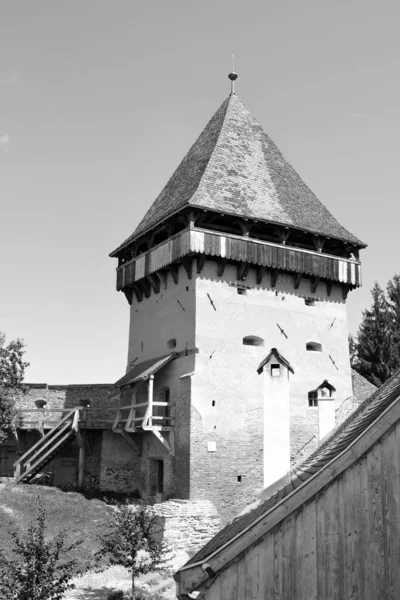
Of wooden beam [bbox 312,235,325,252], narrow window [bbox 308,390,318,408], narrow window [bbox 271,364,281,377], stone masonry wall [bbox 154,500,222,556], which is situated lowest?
stone masonry wall [bbox 154,500,222,556]

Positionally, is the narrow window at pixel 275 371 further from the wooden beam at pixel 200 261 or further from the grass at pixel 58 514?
the wooden beam at pixel 200 261

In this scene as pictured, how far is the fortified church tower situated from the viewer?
67.5 ft

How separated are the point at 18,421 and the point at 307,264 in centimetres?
1280

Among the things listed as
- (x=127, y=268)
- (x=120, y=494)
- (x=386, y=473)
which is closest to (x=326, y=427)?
(x=386, y=473)

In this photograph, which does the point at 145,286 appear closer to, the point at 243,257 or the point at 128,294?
the point at 128,294

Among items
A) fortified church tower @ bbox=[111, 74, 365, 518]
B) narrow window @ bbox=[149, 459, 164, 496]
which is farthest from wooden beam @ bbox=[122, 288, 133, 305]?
narrow window @ bbox=[149, 459, 164, 496]

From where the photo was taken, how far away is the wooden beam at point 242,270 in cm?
2192

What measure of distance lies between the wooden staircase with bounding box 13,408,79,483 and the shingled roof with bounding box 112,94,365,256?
7583 mm

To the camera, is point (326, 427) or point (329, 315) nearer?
point (326, 427)

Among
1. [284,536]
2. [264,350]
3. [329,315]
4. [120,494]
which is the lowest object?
[120,494]

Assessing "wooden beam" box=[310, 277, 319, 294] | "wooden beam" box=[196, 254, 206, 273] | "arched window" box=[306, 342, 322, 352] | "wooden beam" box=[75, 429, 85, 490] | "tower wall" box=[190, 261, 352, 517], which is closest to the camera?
"tower wall" box=[190, 261, 352, 517]

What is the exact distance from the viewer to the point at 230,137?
2581cm

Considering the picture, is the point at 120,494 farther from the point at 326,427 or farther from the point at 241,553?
the point at 241,553

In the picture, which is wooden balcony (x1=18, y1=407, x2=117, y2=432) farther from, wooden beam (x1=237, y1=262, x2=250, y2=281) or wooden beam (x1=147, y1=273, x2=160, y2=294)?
wooden beam (x1=237, y1=262, x2=250, y2=281)
